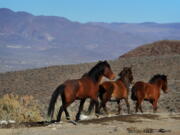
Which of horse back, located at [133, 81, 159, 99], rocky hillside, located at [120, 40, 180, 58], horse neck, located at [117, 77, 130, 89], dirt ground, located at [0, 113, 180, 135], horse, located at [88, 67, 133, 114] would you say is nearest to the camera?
dirt ground, located at [0, 113, 180, 135]

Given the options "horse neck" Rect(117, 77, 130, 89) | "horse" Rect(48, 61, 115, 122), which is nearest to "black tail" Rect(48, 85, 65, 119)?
"horse" Rect(48, 61, 115, 122)

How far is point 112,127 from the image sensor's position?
12.5m

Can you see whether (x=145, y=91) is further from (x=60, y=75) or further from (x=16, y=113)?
(x=60, y=75)

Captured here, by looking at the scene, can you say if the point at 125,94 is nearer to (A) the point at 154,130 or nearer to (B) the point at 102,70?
(B) the point at 102,70

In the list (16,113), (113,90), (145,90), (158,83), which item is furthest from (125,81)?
(16,113)

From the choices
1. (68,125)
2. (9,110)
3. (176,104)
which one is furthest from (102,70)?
Result: (176,104)

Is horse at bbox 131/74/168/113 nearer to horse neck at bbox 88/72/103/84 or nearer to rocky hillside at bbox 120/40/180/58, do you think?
horse neck at bbox 88/72/103/84

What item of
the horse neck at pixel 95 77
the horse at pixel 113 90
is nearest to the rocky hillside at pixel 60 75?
the horse at pixel 113 90

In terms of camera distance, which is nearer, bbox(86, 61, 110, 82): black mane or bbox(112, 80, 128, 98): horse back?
bbox(86, 61, 110, 82): black mane

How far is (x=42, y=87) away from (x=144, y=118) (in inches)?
1024

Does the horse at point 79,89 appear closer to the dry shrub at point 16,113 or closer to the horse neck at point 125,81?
the dry shrub at point 16,113

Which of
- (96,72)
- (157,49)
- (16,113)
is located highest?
(157,49)

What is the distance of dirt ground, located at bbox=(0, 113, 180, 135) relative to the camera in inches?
459

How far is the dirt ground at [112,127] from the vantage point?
11664 millimetres
